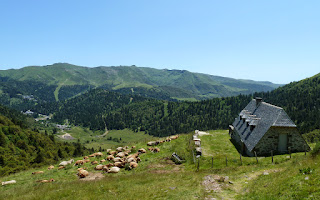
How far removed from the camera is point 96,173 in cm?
2667

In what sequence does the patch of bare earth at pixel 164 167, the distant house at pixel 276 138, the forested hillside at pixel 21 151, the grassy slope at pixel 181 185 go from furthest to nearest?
1. the forested hillside at pixel 21 151
2. the distant house at pixel 276 138
3. the patch of bare earth at pixel 164 167
4. the grassy slope at pixel 181 185

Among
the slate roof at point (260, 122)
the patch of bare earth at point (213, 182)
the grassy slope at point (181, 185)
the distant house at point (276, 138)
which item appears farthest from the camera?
the slate roof at point (260, 122)

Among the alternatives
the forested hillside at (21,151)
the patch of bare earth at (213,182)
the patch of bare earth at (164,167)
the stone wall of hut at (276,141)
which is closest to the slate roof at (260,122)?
the stone wall of hut at (276,141)

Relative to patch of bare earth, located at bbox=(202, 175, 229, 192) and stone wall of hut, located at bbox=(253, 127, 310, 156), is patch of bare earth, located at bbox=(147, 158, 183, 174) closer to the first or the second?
patch of bare earth, located at bbox=(202, 175, 229, 192)

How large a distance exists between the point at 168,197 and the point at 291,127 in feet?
96.4

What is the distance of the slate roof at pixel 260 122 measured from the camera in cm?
3369

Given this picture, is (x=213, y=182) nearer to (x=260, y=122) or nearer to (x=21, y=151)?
(x=260, y=122)

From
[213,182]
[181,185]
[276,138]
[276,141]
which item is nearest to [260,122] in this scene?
[276,138]

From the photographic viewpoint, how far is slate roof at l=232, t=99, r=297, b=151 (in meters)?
33.7

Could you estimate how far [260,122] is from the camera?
37.4 metres

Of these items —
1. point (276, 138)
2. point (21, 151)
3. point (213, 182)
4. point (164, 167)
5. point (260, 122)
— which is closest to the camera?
point (213, 182)

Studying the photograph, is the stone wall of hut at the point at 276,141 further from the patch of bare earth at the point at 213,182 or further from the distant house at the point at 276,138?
the patch of bare earth at the point at 213,182

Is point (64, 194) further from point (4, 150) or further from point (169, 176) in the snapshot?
point (4, 150)

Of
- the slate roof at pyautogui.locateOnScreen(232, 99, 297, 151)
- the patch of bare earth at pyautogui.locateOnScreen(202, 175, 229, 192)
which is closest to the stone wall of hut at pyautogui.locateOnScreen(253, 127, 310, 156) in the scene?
the slate roof at pyautogui.locateOnScreen(232, 99, 297, 151)
